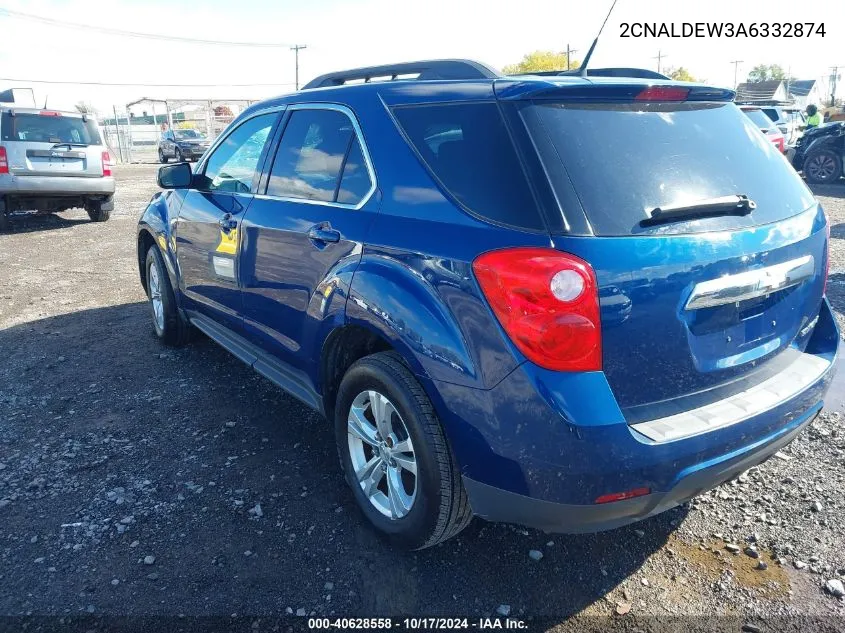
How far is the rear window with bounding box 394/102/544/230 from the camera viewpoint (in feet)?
6.77

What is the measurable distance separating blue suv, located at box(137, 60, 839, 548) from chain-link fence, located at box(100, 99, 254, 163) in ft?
97.6

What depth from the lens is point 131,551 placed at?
2650 mm

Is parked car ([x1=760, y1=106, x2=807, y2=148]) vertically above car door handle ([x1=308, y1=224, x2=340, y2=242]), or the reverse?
parked car ([x1=760, y1=106, x2=807, y2=148])

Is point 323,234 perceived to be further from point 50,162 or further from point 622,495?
point 50,162

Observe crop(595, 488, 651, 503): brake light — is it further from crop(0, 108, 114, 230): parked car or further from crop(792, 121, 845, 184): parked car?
crop(792, 121, 845, 184): parked car

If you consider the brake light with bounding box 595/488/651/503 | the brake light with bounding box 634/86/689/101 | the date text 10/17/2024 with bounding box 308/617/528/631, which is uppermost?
the brake light with bounding box 634/86/689/101

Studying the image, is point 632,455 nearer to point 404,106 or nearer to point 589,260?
point 589,260

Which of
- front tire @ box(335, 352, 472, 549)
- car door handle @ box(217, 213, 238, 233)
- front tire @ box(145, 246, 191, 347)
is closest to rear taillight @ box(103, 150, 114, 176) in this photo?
front tire @ box(145, 246, 191, 347)

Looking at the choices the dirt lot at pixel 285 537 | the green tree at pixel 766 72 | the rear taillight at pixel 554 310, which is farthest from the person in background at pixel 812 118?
the green tree at pixel 766 72

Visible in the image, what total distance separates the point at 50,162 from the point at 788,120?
69.5ft

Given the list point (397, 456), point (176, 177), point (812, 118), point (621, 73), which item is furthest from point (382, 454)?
point (812, 118)

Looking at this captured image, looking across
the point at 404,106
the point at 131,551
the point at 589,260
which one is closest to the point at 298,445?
the point at 131,551

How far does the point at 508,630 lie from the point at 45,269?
25.9ft

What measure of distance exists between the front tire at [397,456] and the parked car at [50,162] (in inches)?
381
